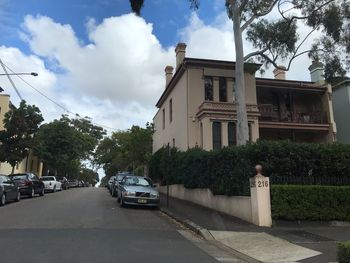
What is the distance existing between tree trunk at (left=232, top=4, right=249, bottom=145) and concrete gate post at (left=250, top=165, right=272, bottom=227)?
18.9 ft

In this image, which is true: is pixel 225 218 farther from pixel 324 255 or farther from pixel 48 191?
pixel 48 191

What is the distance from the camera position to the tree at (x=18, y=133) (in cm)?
3127

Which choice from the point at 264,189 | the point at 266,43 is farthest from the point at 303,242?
the point at 266,43

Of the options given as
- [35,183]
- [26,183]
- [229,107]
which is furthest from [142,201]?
[35,183]

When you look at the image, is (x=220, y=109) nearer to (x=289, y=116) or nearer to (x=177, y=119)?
(x=177, y=119)

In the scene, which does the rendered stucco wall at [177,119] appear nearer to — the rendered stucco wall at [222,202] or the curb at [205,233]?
the rendered stucco wall at [222,202]

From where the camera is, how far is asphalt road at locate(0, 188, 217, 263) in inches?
347

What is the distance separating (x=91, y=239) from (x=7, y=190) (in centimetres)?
1171

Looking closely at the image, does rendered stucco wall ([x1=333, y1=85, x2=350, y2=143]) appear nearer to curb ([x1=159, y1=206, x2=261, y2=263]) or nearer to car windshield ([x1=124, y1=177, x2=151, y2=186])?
car windshield ([x1=124, y1=177, x2=151, y2=186])

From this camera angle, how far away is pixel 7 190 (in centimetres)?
2081

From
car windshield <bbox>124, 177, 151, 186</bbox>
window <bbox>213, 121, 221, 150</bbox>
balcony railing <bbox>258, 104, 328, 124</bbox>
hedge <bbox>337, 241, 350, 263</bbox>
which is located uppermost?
balcony railing <bbox>258, 104, 328, 124</bbox>

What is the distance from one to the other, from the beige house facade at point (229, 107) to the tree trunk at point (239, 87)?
3.19 metres

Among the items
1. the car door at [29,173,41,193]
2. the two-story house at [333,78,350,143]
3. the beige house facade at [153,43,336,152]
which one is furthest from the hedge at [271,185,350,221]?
the two-story house at [333,78,350,143]

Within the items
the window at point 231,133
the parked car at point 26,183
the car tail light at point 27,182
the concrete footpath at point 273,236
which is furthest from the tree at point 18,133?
the concrete footpath at point 273,236
